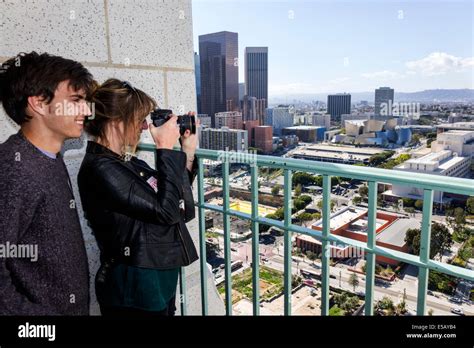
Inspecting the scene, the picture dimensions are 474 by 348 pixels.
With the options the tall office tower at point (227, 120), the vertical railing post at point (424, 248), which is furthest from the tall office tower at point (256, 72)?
the vertical railing post at point (424, 248)

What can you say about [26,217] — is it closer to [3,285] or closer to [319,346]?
[3,285]

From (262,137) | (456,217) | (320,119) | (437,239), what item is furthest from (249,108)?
(437,239)

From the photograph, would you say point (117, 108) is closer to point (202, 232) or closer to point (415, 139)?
point (202, 232)

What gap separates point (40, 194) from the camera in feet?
3.55

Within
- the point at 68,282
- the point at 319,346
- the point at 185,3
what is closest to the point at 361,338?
the point at 319,346

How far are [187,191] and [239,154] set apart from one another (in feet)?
1.01

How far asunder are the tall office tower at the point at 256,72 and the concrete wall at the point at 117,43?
1447 inches

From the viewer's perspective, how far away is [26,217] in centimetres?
104

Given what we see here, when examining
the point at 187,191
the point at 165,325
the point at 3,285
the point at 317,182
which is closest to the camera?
the point at 3,285

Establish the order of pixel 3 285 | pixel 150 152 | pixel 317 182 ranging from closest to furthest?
pixel 3 285, pixel 150 152, pixel 317 182

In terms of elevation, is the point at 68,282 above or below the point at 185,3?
below

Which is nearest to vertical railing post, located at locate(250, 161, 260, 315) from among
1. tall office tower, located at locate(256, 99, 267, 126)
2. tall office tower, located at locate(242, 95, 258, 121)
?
tall office tower, located at locate(242, 95, 258, 121)

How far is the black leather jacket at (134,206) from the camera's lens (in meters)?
1.20

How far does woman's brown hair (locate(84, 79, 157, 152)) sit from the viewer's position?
132 centimetres
